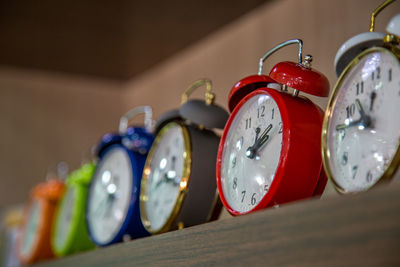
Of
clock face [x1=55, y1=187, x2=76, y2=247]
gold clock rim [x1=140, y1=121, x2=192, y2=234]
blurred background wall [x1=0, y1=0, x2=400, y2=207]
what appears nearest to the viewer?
gold clock rim [x1=140, y1=121, x2=192, y2=234]

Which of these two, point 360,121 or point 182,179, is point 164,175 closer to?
point 182,179

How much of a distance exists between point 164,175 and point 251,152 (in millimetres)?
390

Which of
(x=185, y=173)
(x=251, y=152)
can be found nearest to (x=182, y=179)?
(x=185, y=173)

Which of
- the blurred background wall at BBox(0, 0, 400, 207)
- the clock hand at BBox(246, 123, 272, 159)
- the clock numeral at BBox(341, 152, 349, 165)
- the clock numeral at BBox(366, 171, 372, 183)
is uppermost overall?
the blurred background wall at BBox(0, 0, 400, 207)

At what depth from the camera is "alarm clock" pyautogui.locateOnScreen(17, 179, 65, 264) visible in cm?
211

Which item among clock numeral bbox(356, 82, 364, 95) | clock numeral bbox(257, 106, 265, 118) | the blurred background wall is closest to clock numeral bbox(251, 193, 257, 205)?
clock numeral bbox(257, 106, 265, 118)

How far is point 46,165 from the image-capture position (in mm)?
3098

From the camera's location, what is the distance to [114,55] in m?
2.87

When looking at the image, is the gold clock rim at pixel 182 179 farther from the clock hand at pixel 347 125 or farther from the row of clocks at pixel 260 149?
the clock hand at pixel 347 125

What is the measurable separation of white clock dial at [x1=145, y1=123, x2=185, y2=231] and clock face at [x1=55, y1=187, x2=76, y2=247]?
1.84 feet

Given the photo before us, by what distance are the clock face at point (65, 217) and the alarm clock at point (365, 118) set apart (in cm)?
118

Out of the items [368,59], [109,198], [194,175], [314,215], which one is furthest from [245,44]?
[314,215]

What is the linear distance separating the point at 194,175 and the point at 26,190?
2.01 m

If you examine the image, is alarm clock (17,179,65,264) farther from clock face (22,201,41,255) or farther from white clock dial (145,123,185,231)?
white clock dial (145,123,185,231)
